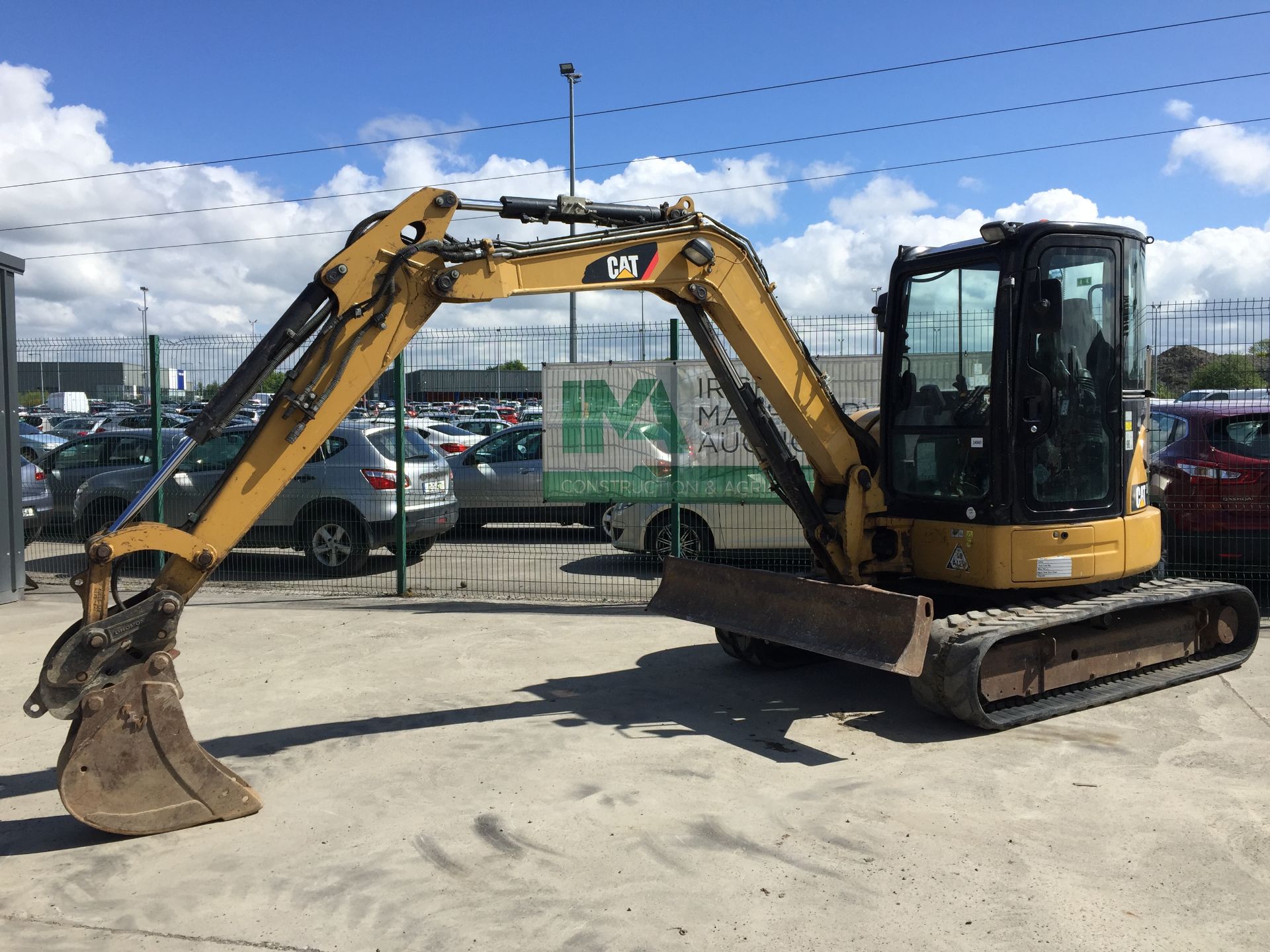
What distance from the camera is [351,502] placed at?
1144 cm

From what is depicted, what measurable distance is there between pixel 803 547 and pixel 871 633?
4.25 m

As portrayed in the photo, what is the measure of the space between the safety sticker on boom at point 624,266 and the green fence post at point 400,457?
453 cm

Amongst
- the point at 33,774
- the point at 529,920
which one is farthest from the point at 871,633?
the point at 33,774

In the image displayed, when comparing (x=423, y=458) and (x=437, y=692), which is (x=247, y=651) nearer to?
(x=437, y=692)

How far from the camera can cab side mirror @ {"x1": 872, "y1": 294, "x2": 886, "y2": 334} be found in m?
7.27

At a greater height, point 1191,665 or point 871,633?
point 871,633

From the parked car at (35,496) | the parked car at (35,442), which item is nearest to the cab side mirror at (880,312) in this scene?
the parked car at (35,496)

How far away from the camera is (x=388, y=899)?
419 centimetres

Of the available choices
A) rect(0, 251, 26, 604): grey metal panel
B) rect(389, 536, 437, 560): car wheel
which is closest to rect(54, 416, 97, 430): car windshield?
rect(0, 251, 26, 604): grey metal panel

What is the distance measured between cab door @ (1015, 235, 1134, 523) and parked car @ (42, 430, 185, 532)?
32.7 ft

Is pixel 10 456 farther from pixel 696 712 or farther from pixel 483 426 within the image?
pixel 483 426

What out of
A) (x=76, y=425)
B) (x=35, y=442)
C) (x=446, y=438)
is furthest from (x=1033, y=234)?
(x=76, y=425)

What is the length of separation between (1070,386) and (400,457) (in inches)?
254

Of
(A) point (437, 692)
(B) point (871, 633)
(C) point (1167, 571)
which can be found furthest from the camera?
(C) point (1167, 571)
